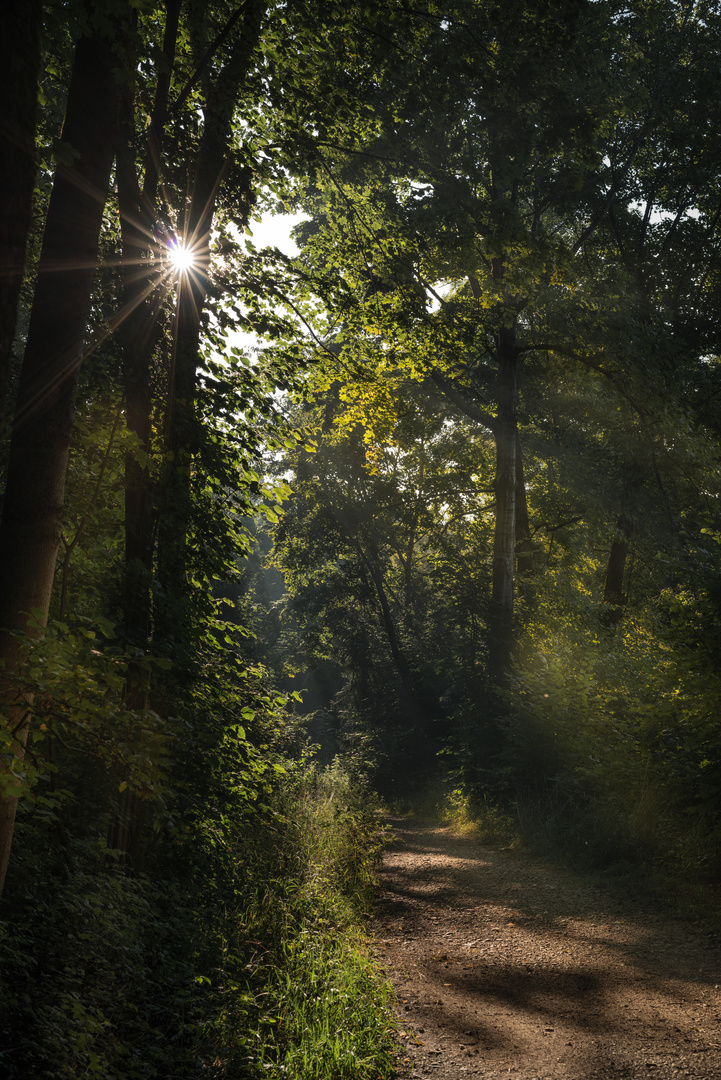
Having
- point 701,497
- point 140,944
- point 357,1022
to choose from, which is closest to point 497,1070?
point 357,1022

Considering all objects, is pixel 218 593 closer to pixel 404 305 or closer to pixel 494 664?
pixel 494 664

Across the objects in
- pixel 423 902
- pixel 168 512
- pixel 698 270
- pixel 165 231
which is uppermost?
pixel 698 270

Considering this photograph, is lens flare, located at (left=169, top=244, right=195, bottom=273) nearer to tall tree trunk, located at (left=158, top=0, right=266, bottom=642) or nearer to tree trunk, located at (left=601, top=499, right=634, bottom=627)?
tall tree trunk, located at (left=158, top=0, right=266, bottom=642)

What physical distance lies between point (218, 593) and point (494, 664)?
651 inches

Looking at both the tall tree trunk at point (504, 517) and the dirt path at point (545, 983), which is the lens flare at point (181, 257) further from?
the tall tree trunk at point (504, 517)

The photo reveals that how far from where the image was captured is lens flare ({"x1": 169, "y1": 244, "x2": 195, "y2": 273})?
6199 mm

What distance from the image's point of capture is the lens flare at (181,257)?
6199 millimetres

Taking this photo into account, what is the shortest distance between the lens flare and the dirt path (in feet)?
21.9

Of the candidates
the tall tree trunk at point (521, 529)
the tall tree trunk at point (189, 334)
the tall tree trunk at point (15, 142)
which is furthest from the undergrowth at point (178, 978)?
the tall tree trunk at point (521, 529)

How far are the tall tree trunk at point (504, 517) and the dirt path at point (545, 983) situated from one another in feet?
24.3

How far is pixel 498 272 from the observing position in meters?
14.4

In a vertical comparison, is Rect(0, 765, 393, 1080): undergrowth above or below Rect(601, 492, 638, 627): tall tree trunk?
below

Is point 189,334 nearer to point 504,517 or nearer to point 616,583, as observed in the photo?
point 504,517

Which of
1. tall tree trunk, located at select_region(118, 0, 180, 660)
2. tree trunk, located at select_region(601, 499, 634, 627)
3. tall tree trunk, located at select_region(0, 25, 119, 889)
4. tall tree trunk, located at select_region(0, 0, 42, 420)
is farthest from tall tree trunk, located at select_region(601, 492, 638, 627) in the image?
tall tree trunk, located at select_region(0, 0, 42, 420)
